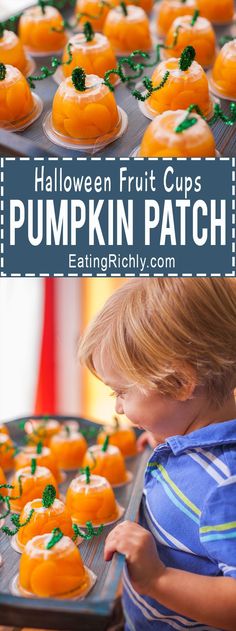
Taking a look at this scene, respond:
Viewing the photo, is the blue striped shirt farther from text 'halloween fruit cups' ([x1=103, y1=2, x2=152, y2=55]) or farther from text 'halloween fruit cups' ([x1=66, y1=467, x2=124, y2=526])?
text 'halloween fruit cups' ([x1=103, y1=2, x2=152, y2=55])

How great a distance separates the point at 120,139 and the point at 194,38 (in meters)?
0.31

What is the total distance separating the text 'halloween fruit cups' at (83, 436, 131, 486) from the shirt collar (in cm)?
31

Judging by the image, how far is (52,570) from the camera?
0.96 meters

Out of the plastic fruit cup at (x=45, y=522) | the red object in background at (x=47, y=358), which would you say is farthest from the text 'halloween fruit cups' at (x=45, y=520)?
the red object in background at (x=47, y=358)

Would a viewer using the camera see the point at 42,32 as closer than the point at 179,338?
No

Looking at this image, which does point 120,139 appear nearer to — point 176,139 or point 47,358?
point 176,139

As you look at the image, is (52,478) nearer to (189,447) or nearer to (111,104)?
(189,447)

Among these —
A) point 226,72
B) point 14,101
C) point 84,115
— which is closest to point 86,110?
point 84,115

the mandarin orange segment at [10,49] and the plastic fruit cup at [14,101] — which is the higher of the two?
the mandarin orange segment at [10,49]

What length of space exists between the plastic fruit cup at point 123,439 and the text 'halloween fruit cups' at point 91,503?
271mm

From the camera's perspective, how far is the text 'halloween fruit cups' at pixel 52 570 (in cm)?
96

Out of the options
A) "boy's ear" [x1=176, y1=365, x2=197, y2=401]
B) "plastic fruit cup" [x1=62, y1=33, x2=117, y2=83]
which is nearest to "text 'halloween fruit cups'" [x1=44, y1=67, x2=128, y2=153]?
"plastic fruit cup" [x1=62, y1=33, x2=117, y2=83]

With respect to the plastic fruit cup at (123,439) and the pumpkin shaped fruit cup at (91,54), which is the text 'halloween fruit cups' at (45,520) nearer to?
the plastic fruit cup at (123,439)

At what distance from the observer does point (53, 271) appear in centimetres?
119
